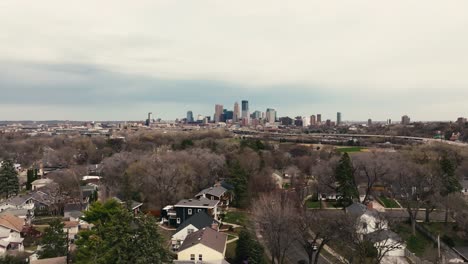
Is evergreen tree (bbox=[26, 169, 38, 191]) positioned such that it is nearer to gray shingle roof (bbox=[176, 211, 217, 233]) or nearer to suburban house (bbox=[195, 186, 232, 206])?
suburban house (bbox=[195, 186, 232, 206])

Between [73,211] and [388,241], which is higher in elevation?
[388,241]

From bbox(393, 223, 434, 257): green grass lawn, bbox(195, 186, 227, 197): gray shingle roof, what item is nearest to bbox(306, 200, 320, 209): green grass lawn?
bbox(195, 186, 227, 197): gray shingle roof

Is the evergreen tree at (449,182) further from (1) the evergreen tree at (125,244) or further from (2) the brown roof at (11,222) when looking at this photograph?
(2) the brown roof at (11,222)

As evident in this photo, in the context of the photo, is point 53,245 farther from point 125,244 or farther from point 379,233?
point 379,233

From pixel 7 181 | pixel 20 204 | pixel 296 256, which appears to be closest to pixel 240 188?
pixel 296 256

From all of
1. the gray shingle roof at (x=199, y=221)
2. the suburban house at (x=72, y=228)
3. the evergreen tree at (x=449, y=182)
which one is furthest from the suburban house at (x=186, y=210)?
the evergreen tree at (x=449, y=182)
